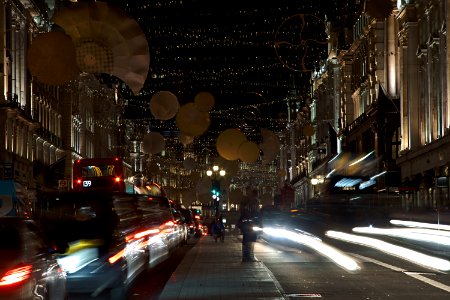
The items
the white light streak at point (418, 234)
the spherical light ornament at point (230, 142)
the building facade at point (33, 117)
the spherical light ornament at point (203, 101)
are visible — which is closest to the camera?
the white light streak at point (418, 234)

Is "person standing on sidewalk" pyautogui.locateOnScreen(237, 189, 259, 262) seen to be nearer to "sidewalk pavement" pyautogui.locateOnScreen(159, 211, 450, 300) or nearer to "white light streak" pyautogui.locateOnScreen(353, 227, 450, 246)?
"sidewalk pavement" pyautogui.locateOnScreen(159, 211, 450, 300)

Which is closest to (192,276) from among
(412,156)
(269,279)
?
(269,279)

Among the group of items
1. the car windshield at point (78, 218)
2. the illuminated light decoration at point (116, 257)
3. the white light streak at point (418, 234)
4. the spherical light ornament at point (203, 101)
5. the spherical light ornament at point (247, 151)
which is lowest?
the white light streak at point (418, 234)

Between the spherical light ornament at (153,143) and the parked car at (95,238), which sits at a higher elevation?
the spherical light ornament at (153,143)

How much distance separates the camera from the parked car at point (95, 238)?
14789mm

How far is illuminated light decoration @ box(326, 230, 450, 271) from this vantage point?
21.6 metres

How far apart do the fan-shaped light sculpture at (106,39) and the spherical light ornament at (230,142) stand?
14.8 m

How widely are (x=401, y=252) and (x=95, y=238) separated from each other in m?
11.9

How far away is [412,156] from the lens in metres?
55.5

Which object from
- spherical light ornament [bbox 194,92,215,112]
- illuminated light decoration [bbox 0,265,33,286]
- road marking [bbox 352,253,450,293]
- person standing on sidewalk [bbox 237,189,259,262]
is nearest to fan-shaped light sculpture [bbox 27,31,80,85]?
illuminated light decoration [bbox 0,265,33,286]

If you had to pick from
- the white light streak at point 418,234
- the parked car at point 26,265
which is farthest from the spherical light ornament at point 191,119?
the parked car at point 26,265

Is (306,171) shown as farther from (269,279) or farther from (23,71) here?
(269,279)

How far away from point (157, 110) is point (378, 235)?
12.2 meters

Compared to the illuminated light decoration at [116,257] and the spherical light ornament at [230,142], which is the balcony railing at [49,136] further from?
the illuminated light decoration at [116,257]
